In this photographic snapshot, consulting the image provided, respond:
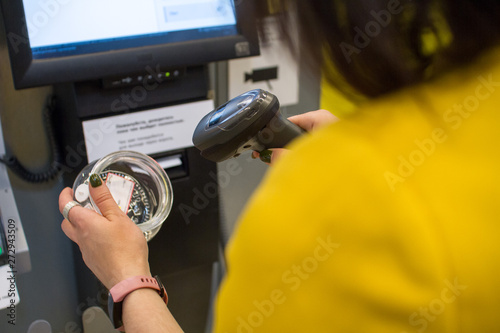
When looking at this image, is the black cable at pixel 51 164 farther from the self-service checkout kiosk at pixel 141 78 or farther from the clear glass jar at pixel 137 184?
the clear glass jar at pixel 137 184

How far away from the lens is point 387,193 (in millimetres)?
362

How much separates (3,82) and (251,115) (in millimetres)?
581

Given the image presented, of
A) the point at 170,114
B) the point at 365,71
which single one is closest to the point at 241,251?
the point at 365,71

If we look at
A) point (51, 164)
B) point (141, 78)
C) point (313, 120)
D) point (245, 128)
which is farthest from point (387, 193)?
point (51, 164)

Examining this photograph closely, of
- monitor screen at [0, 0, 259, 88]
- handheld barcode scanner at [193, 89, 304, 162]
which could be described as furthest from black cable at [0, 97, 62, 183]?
handheld barcode scanner at [193, 89, 304, 162]

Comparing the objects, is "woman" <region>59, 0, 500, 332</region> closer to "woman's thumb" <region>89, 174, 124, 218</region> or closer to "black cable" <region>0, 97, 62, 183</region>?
"woman's thumb" <region>89, 174, 124, 218</region>

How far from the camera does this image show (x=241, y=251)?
0.42 meters

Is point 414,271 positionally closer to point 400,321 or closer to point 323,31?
point 400,321

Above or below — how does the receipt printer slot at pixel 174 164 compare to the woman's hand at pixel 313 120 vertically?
below

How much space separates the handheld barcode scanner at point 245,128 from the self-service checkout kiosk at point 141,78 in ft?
0.82

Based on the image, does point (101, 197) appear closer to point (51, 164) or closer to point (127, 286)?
point (127, 286)

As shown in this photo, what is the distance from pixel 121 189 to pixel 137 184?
3cm

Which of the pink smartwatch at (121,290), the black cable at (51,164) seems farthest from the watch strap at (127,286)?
the black cable at (51,164)

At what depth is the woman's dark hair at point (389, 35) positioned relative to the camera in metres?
0.40
